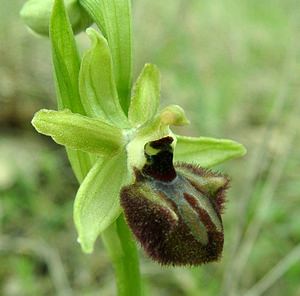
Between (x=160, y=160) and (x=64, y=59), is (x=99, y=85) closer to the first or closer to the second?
(x=64, y=59)

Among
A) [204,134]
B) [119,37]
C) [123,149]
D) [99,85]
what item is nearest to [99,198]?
[123,149]

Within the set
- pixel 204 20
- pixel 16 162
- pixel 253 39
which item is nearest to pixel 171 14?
pixel 204 20

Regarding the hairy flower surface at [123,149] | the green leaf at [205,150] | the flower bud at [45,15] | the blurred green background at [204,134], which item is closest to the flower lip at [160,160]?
the hairy flower surface at [123,149]

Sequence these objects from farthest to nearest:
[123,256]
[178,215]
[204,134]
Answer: [204,134], [123,256], [178,215]

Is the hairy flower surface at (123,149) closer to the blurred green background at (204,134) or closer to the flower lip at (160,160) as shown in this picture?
the flower lip at (160,160)

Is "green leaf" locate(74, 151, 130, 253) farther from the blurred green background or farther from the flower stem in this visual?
the blurred green background

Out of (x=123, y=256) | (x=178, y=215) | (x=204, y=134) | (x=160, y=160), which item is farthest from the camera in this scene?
(x=204, y=134)

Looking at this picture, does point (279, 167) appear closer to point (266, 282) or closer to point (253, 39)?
point (266, 282)

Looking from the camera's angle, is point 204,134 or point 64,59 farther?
point 204,134
